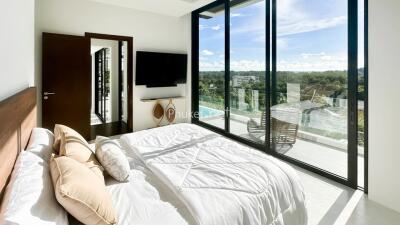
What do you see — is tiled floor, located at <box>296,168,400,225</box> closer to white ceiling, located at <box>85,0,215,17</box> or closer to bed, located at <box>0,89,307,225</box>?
bed, located at <box>0,89,307,225</box>

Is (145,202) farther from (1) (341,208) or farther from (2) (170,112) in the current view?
(2) (170,112)

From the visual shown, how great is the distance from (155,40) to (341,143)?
13.9ft

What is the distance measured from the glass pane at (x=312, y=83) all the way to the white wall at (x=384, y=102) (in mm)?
346

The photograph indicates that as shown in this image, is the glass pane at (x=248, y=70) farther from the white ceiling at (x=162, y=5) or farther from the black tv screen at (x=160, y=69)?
the black tv screen at (x=160, y=69)

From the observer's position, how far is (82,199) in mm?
1097

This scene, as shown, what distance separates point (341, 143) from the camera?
290 centimetres

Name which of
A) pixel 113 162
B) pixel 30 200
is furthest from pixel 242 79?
pixel 30 200

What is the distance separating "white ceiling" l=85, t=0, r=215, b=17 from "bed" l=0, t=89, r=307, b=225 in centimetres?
323

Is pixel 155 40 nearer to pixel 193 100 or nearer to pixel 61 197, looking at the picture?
pixel 193 100

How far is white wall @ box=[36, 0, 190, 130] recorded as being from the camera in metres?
4.10

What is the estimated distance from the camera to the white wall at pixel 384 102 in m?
2.26

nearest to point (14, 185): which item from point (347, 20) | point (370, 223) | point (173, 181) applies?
point (173, 181)

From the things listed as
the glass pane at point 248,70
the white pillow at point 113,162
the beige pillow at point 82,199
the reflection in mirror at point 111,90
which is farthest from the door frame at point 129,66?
the beige pillow at point 82,199

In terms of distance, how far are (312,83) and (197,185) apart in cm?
236
